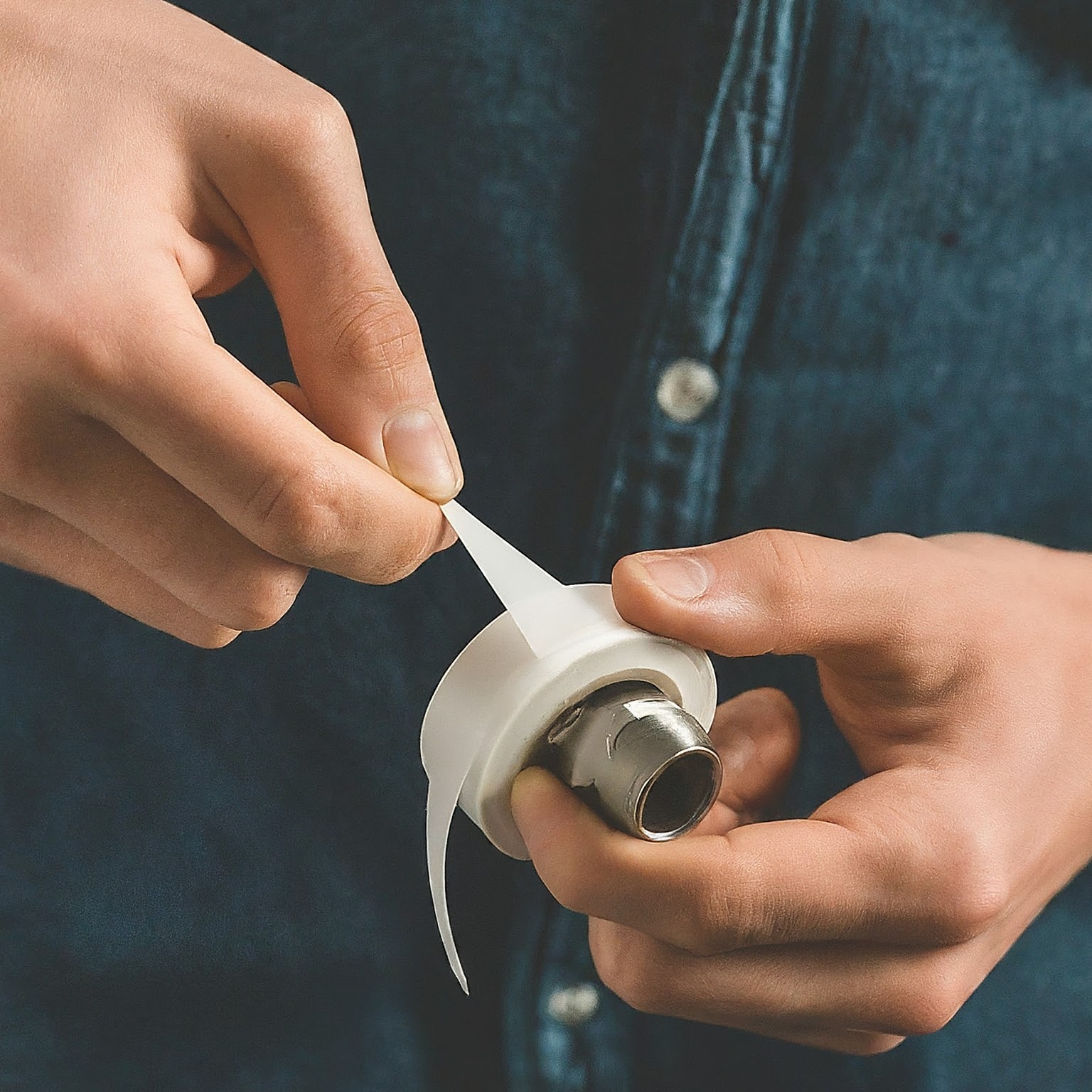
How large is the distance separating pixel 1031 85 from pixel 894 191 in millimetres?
91

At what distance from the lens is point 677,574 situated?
0.40 metres

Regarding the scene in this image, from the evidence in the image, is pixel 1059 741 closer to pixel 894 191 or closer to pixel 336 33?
pixel 894 191

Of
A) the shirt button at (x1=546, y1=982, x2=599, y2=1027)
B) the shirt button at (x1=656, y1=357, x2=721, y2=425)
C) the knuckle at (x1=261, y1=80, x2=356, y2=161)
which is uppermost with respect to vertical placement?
the knuckle at (x1=261, y1=80, x2=356, y2=161)

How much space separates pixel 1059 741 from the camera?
1.63 ft

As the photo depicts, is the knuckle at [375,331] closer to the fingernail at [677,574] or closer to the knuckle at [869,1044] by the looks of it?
the fingernail at [677,574]

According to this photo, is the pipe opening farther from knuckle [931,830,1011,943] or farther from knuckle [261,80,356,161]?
knuckle [261,80,356,161]

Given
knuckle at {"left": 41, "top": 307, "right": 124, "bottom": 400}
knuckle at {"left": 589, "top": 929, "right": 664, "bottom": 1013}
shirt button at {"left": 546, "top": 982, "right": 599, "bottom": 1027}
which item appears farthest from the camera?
shirt button at {"left": 546, "top": 982, "right": 599, "bottom": 1027}

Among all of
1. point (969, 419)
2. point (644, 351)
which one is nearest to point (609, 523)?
point (644, 351)

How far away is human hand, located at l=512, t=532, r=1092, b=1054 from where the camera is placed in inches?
15.6

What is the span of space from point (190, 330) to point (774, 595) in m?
0.24

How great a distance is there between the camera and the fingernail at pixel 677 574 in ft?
1.29

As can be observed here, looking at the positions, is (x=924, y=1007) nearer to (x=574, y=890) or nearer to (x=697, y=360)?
(x=574, y=890)

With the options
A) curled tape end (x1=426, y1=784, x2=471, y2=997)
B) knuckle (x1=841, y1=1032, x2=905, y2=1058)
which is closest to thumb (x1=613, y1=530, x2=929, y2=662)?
curled tape end (x1=426, y1=784, x2=471, y2=997)

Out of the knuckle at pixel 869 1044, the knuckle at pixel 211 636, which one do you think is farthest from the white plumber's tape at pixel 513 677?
the knuckle at pixel 869 1044
